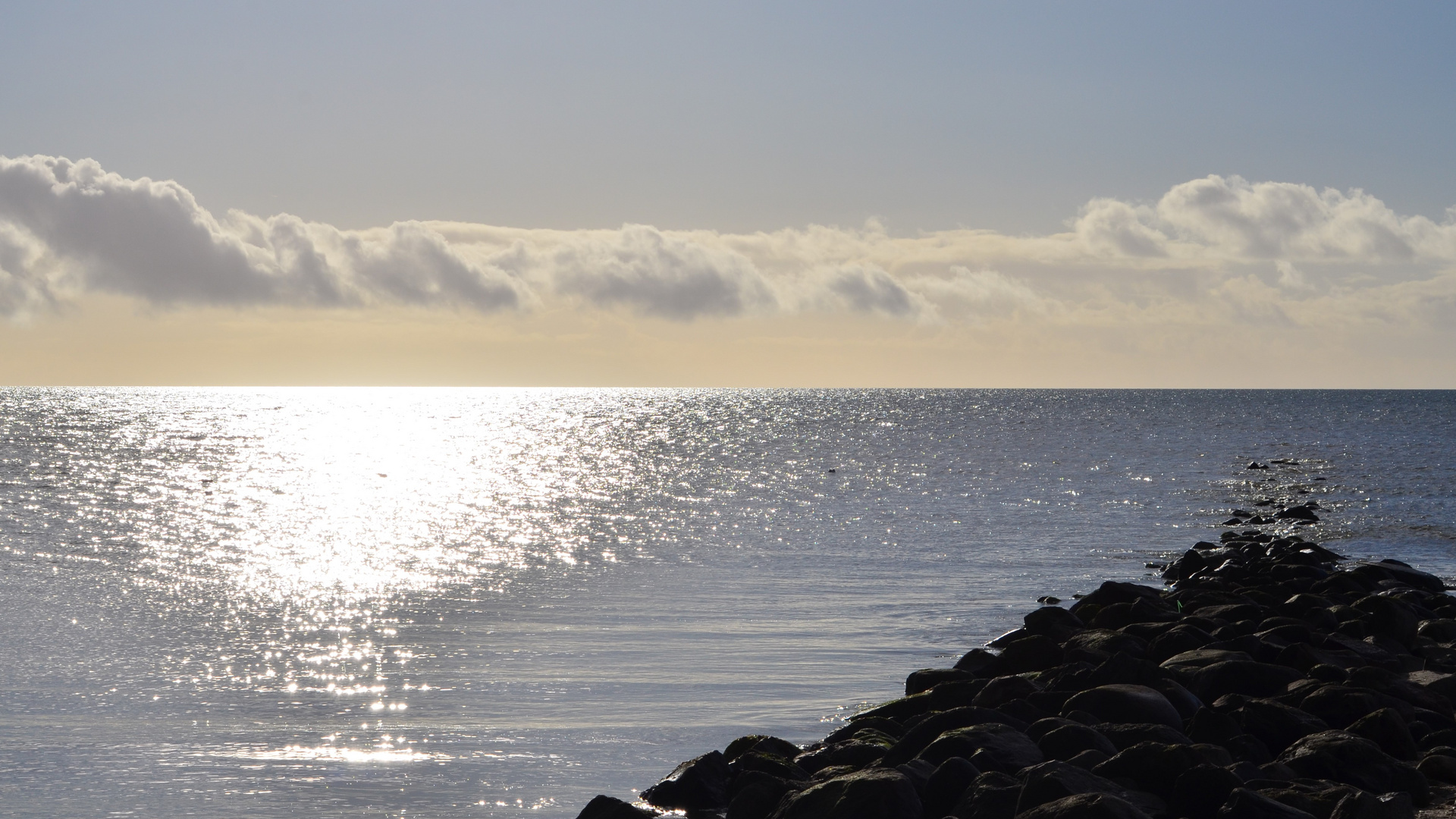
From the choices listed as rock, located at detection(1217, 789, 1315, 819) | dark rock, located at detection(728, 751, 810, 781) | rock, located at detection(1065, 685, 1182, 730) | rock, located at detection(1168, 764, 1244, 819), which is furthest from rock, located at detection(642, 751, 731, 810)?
rock, located at detection(1217, 789, 1315, 819)

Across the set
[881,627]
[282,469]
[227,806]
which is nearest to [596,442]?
[282,469]

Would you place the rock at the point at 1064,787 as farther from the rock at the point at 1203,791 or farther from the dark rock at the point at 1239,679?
the dark rock at the point at 1239,679

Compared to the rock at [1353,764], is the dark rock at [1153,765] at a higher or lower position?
higher

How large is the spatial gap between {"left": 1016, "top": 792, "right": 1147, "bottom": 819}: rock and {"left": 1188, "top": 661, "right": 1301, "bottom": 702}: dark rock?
551 cm

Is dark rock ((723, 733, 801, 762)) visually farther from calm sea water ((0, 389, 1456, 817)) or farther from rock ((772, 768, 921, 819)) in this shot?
rock ((772, 768, 921, 819))

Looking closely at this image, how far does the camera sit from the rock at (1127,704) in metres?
12.7

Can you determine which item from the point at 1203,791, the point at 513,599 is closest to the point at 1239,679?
the point at 1203,791

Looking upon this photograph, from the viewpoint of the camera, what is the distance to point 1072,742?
11.6 meters

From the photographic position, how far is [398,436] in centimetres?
14050

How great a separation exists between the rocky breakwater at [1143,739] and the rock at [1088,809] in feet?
0.06

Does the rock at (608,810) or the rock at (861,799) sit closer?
the rock at (861,799)

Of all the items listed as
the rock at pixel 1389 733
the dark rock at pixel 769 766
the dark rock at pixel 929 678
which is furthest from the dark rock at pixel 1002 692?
the rock at pixel 1389 733

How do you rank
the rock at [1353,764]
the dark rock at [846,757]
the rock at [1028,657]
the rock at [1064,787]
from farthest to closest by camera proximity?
1. the rock at [1028,657]
2. the dark rock at [846,757]
3. the rock at [1353,764]
4. the rock at [1064,787]

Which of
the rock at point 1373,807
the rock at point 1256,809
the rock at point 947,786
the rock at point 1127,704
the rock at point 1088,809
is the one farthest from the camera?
the rock at point 1127,704
